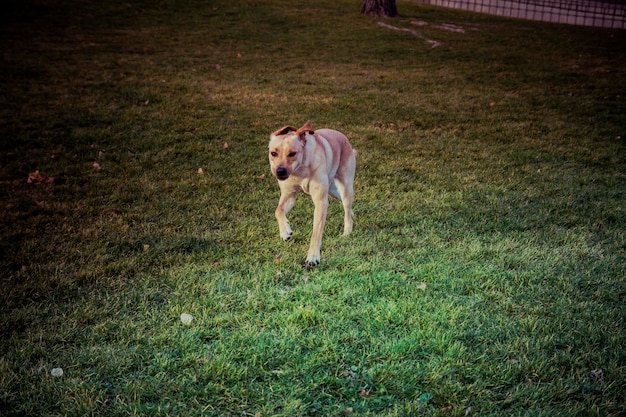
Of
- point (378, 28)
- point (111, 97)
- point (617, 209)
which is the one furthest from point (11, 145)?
point (378, 28)

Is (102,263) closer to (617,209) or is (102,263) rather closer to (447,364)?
(447,364)

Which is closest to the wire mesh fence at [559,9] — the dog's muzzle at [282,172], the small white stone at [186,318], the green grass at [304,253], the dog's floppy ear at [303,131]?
the green grass at [304,253]

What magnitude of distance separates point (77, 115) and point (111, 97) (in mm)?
1184

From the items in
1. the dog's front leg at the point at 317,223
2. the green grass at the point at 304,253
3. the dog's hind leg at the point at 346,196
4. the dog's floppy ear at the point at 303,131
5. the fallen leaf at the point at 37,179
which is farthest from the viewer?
the fallen leaf at the point at 37,179

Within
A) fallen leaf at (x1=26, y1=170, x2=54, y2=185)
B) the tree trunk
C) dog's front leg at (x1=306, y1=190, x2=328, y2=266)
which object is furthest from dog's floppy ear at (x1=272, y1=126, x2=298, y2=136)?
the tree trunk

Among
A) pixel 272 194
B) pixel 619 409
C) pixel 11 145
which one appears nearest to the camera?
pixel 619 409

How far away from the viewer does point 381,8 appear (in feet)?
61.0

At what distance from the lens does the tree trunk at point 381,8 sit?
1853 centimetres

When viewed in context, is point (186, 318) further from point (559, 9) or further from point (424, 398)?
point (559, 9)

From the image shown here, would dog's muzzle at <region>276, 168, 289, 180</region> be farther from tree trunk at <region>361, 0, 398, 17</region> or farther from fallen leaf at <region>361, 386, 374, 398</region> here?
tree trunk at <region>361, 0, 398, 17</region>

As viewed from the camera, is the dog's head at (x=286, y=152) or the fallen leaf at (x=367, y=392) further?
the dog's head at (x=286, y=152)

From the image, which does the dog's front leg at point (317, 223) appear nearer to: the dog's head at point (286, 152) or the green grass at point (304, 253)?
the green grass at point (304, 253)

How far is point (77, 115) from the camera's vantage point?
9094 mm

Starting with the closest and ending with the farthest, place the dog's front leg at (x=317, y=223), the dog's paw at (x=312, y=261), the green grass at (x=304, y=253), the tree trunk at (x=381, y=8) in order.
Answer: the green grass at (x=304, y=253)
the dog's front leg at (x=317, y=223)
the dog's paw at (x=312, y=261)
the tree trunk at (x=381, y=8)
